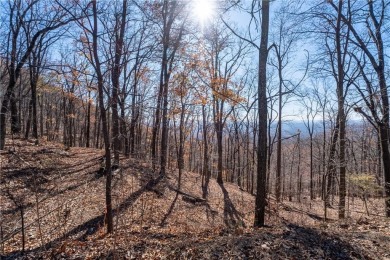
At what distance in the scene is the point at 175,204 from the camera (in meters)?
11.6

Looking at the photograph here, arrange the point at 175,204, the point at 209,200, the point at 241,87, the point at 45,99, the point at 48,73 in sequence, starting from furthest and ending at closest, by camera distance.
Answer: the point at 45,99 < the point at 48,73 < the point at 241,87 < the point at 209,200 < the point at 175,204

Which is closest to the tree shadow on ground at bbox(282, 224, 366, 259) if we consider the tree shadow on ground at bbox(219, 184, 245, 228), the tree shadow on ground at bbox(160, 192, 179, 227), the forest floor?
the forest floor

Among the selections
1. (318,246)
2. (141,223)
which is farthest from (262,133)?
(141,223)

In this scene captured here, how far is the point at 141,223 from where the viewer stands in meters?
7.80

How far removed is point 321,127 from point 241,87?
1318 cm

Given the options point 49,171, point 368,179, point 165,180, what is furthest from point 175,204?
point 368,179

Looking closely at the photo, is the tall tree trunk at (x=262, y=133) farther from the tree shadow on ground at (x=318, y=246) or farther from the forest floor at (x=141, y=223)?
the tree shadow on ground at (x=318, y=246)

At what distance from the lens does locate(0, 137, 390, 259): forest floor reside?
190 inches

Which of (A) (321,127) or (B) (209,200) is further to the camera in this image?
(A) (321,127)

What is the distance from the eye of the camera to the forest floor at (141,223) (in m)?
4.82

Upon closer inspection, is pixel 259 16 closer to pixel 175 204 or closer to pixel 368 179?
pixel 368 179

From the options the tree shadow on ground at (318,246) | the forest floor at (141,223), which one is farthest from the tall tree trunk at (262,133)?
the tree shadow on ground at (318,246)

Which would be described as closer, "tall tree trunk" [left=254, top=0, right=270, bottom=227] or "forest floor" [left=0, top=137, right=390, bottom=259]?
"forest floor" [left=0, top=137, right=390, bottom=259]

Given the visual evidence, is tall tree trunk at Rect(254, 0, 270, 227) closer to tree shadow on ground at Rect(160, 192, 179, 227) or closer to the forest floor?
the forest floor
